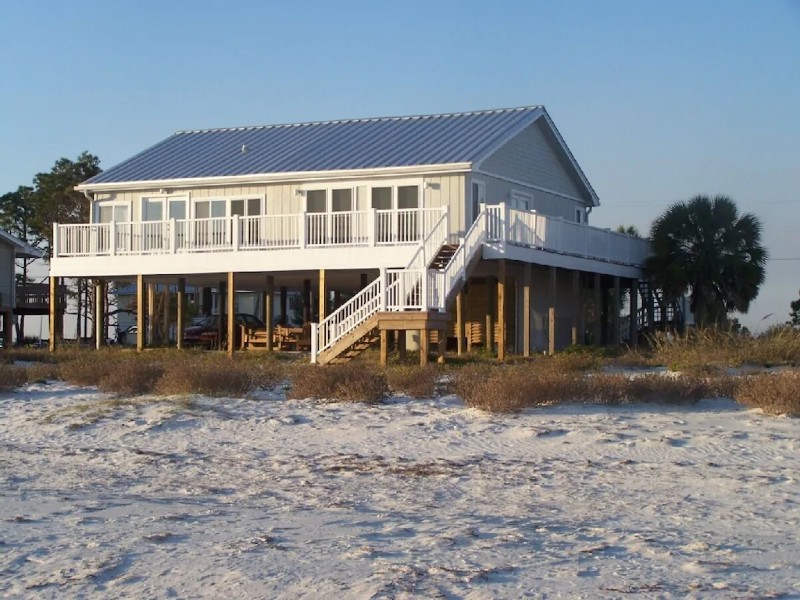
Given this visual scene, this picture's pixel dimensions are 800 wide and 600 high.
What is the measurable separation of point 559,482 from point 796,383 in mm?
5608

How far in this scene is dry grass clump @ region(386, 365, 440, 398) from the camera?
57.9 feet

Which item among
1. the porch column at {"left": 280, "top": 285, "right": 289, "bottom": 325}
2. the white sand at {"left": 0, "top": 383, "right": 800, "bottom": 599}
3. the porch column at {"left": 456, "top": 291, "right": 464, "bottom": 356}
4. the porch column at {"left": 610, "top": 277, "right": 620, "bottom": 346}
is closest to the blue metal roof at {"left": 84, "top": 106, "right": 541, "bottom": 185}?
the porch column at {"left": 456, "top": 291, "right": 464, "bottom": 356}

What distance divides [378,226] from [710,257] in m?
9.76

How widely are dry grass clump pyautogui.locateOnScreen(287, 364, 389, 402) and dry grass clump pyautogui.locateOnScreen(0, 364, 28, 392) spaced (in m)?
4.44

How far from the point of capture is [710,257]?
109 ft

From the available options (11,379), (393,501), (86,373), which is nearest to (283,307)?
(86,373)

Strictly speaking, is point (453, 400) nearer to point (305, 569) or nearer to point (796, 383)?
point (796, 383)

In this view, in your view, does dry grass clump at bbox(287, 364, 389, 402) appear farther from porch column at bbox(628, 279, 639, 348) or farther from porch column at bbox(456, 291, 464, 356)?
porch column at bbox(628, 279, 639, 348)

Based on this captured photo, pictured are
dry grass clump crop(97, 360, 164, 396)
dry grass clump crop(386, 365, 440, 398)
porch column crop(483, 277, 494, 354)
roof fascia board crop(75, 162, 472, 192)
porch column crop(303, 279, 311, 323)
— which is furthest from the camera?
porch column crop(303, 279, 311, 323)

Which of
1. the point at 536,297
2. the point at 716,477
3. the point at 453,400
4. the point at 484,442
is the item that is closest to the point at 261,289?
the point at 536,297

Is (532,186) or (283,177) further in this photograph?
(532,186)

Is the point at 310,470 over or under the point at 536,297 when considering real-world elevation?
under

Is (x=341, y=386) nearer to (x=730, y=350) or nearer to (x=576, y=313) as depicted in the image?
(x=730, y=350)

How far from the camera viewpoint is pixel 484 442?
1448cm
